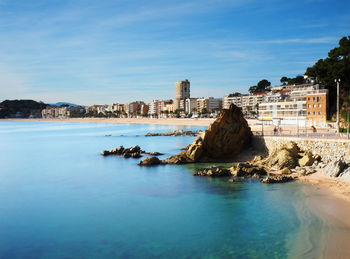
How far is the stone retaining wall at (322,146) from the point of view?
23366 mm

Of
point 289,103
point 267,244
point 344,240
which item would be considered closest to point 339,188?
point 344,240

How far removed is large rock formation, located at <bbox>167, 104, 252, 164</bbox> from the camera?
3073 cm

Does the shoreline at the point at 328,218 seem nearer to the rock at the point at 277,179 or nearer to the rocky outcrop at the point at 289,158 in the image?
the rock at the point at 277,179

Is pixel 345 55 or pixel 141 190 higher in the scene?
pixel 345 55

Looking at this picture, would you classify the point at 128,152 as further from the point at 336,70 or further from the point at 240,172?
the point at 336,70

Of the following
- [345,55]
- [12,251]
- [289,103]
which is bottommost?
[12,251]

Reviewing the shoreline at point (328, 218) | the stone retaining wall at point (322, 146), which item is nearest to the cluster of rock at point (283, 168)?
the stone retaining wall at point (322, 146)

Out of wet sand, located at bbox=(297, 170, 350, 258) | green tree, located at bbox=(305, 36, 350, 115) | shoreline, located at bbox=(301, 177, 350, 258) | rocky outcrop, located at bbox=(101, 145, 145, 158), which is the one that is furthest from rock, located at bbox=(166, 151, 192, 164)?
green tree, located at bbox=(305, 36, 350, 115)

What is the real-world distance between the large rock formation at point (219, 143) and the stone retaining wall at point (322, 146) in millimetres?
3149

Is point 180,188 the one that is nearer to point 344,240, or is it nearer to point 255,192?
point 255,192

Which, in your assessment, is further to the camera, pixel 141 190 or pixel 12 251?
pixel 141 190

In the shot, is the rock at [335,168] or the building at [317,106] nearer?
the rock at [335,168]

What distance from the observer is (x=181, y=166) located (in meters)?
29.4

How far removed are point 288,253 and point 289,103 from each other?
57083 mm
